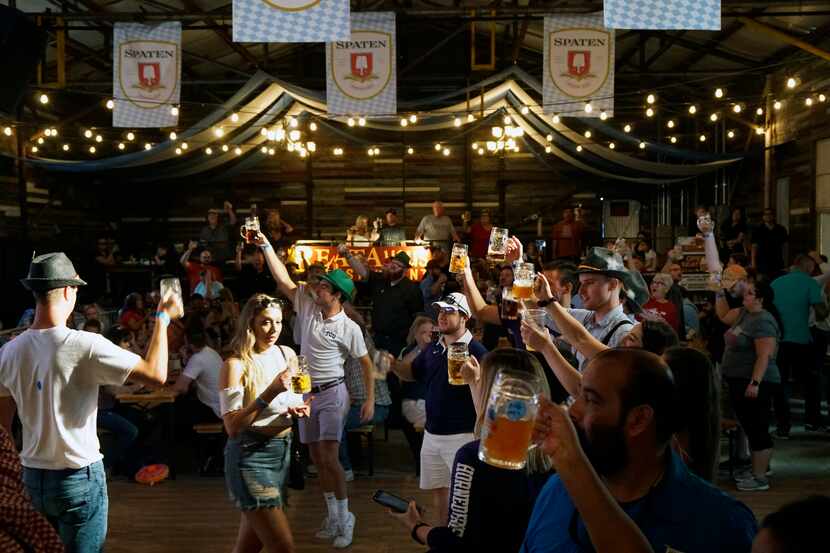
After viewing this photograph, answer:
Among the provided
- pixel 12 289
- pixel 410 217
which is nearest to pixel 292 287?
pixel 12 289

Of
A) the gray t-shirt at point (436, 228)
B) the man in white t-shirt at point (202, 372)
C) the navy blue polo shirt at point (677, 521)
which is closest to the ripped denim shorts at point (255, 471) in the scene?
the navy blue polo shirt at point (677, 521)

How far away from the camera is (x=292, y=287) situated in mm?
4996

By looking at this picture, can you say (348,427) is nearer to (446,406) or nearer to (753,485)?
(446,406)

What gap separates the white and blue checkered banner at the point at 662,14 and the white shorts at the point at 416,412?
3149 millimetres

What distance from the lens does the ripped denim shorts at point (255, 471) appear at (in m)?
3.48

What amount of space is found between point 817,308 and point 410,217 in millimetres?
9820

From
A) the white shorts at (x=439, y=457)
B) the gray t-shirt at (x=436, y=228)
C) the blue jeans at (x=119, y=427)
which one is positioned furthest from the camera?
the gray t-shirt at (x=436, y=228)

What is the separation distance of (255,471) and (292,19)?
3.82 metres

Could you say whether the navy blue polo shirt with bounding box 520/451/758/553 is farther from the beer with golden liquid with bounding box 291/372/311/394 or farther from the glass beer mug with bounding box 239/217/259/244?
the glass beer mug with bounding box 239/217/259/244

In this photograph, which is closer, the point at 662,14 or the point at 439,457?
the point at 439,457

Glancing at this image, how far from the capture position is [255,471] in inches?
139

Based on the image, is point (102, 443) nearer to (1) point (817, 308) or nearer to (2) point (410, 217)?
(1) point (817, 308)

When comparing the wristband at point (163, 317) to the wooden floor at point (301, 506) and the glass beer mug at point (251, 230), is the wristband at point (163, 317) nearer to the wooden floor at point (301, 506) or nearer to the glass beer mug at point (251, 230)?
the glass beer mug at point (251, 230)

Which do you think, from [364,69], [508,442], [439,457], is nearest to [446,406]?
[439,457]
